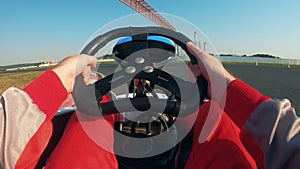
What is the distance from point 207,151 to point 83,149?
44 centimetres

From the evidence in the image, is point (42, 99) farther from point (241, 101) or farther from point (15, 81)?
point (15, 81)

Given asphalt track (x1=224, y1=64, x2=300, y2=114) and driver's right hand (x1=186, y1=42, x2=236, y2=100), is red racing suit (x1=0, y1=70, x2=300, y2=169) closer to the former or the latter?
driver's right hand (x1=186, y1=42, x2=236, y2=100)

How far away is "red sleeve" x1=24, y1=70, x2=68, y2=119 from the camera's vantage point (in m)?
0.83

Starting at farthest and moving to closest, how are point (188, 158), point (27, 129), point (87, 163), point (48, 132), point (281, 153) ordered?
point (48, 132) < point (188, 158) < point (87, 163) < point (27, 129) < point (281, 153)

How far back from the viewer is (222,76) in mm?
1031

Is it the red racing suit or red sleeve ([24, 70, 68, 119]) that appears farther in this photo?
red sleeve ([24, 70, 68, 119])

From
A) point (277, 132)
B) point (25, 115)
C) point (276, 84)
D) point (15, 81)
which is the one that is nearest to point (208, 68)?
point (277, 132)

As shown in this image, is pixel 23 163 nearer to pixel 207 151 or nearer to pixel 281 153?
pixel 207 151

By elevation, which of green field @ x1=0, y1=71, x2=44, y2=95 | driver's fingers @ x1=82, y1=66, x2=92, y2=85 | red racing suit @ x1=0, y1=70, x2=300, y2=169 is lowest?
green field @ x1=0, y1=71, x2=44, y2=95

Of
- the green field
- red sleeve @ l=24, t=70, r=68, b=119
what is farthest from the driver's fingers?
the green field

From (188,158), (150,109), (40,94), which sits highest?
(40,94)

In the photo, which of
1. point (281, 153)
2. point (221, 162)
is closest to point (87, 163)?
point (221, 162)

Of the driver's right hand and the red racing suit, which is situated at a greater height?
the driver's right hand

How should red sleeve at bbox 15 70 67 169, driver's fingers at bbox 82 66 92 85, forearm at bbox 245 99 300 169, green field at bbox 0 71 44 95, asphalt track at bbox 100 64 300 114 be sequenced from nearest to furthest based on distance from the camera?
forearm at bbox 245 99 300 169, red sleeve at bbox 15 70 67 169, driver's fingers at bbox 82 66 92 85, asphalt track at bbox 100 64 300 114, green field at bbox 0 71 44 95
